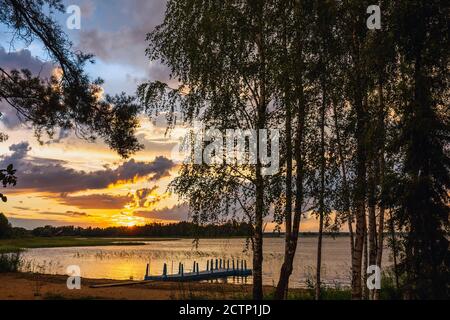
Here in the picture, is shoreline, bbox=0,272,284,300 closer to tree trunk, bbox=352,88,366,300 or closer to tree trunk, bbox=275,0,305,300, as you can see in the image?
tree trunk, bbox=275,0,305,300

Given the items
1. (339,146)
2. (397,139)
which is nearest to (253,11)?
(339,146)

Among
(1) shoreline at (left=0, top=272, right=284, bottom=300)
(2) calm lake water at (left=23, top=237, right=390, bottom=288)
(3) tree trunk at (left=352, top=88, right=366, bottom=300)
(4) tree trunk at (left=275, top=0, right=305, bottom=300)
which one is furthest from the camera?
(2) calm lake water at (left=23, top=237, right=390, bottom=288)

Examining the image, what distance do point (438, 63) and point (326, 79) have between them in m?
3.14

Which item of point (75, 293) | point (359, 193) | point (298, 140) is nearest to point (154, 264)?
point (75, 293)

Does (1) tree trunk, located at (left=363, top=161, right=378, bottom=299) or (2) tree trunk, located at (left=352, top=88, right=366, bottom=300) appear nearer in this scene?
(2) tree trunk, located at (left=352, top=88, right=366, bottom=300)

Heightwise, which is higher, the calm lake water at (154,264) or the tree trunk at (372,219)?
the tree trunk at (372,219)

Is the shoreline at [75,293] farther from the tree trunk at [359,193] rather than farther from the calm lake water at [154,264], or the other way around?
the tree trunk at [359,193]

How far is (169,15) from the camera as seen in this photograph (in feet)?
54.9

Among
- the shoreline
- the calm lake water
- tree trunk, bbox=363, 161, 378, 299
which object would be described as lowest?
the calm lake water

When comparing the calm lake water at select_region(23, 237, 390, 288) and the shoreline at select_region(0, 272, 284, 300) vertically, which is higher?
the shoreline at select_region(0, 272, 284, 300)

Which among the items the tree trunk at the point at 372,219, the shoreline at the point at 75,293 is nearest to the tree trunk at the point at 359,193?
the tree trunk at the point at 372,219

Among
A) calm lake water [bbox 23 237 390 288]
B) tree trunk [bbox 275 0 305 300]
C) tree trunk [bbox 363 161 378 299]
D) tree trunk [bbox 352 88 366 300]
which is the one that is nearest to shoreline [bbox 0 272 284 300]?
calm lake water [bbox 23 237 390 288]
